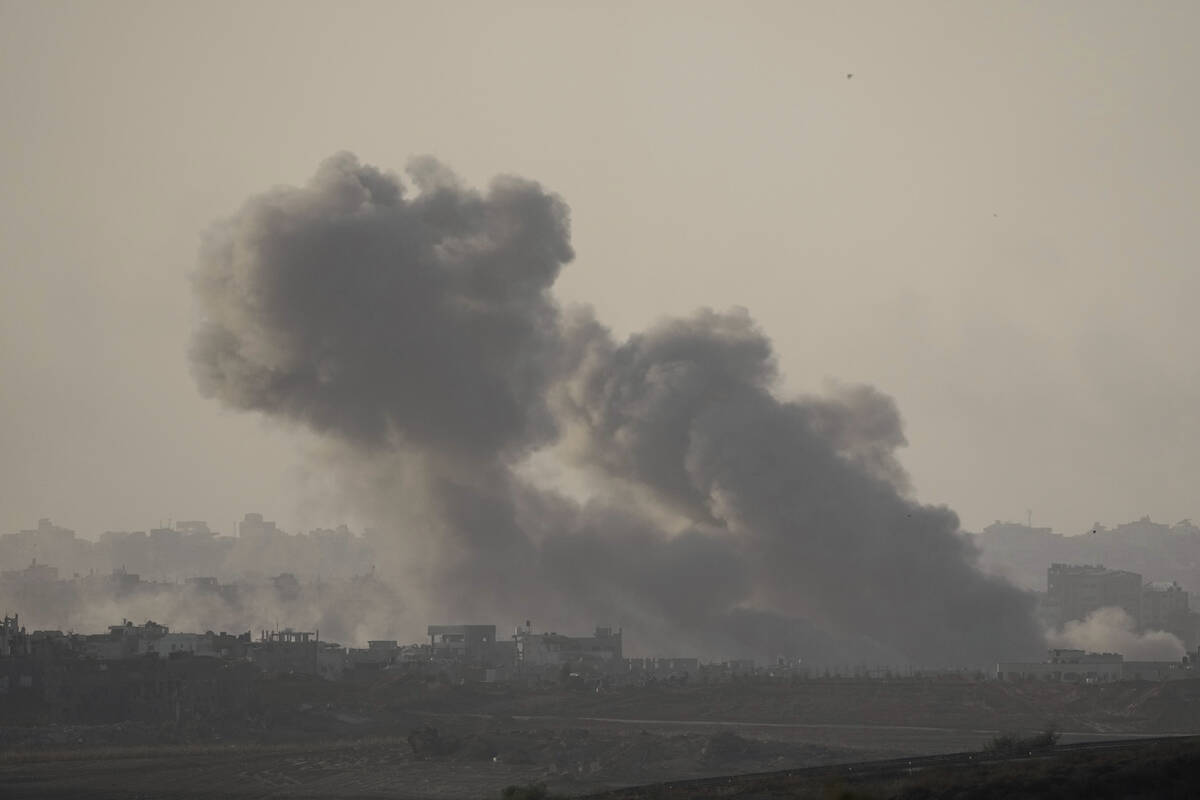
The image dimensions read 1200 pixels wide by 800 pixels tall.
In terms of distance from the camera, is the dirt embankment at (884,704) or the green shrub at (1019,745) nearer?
the green shrub at (1019,745)

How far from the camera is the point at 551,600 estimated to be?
501 feet

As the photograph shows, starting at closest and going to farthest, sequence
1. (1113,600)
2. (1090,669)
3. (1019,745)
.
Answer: (1019,745) < (1090,669) < (1113,600)

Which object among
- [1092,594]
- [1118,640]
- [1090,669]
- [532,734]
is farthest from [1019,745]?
[1092,594]

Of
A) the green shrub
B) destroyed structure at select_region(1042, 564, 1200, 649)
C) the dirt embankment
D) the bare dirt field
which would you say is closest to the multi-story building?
destroyed structure at select_region(1042, 564, 1200, 649)

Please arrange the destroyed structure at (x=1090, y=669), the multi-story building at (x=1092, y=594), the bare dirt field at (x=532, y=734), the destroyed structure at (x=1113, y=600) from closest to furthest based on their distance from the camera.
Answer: the bare dirt field at (x=532, y=734), the destroyed structure at (x=1090, y=669), the destroyed structure at (x=1113, y=600), the multi-story building at (x=1092, y=594)

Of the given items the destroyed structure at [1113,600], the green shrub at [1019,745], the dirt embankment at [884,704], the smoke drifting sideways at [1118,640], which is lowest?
the green shrub at [1019,745]

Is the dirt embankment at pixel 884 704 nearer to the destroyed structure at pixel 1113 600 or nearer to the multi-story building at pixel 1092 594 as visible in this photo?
the destroyed structure at pixel 1113 600

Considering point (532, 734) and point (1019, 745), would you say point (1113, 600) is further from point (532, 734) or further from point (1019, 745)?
point (1019, 745)

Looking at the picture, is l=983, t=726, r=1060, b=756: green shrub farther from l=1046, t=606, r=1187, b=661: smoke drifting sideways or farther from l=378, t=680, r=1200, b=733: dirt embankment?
l=1046, t=606, r=1187, b=661: smoke drifting sideways

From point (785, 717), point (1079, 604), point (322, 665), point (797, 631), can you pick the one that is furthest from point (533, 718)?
point (1079, 604)

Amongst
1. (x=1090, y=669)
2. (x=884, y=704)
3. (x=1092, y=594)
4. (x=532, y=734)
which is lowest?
(x=532, y=734)

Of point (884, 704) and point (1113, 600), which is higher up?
point (1113, 600)

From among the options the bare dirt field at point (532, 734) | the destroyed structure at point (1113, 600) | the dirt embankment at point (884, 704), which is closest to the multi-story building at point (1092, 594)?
the destroyed structure at point (1113, 600)

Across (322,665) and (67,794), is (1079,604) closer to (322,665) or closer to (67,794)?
(322,665)
